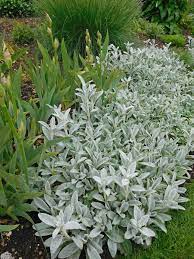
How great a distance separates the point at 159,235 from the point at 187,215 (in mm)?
283

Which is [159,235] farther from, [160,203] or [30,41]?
[30,41]

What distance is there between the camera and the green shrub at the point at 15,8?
6633 millimetres

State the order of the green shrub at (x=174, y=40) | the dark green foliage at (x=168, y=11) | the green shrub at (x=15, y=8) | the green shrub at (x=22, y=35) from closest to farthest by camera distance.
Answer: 1. the green shrub at (x=22, y=35)
2. the green shrub at (x=174, y=40)
3. the dark green foliage at (x=168, y=11)
4. the green shrub at (x=15, y=8)

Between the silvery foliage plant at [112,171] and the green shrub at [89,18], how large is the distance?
1301 mm

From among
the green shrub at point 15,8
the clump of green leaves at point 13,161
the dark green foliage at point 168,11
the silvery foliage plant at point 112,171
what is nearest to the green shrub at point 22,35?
the green shrub at point 15,8

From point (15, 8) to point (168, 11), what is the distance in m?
2.74

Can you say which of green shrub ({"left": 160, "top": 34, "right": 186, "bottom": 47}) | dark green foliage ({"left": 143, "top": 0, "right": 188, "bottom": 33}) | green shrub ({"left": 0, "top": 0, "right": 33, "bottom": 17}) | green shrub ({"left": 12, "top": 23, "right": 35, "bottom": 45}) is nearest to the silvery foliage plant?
green shrub ({"left": 12, "top": 23, "right": 35, "bottom": 45})

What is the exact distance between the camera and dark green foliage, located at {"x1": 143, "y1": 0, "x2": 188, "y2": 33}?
647cm

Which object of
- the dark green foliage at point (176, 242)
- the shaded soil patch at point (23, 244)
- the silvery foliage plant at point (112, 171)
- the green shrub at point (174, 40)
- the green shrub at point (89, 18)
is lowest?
the dark green foliage at point (176, 242)

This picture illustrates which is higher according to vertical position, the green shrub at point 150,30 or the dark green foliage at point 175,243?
the green shrub at point 150,30

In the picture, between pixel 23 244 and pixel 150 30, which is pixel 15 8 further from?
pixel 23 244

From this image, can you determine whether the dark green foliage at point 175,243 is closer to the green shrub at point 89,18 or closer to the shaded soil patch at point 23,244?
the shaded soil patch at point 23,244

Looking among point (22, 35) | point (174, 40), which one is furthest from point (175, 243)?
point (174, 40)

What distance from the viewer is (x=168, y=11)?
255 inches
